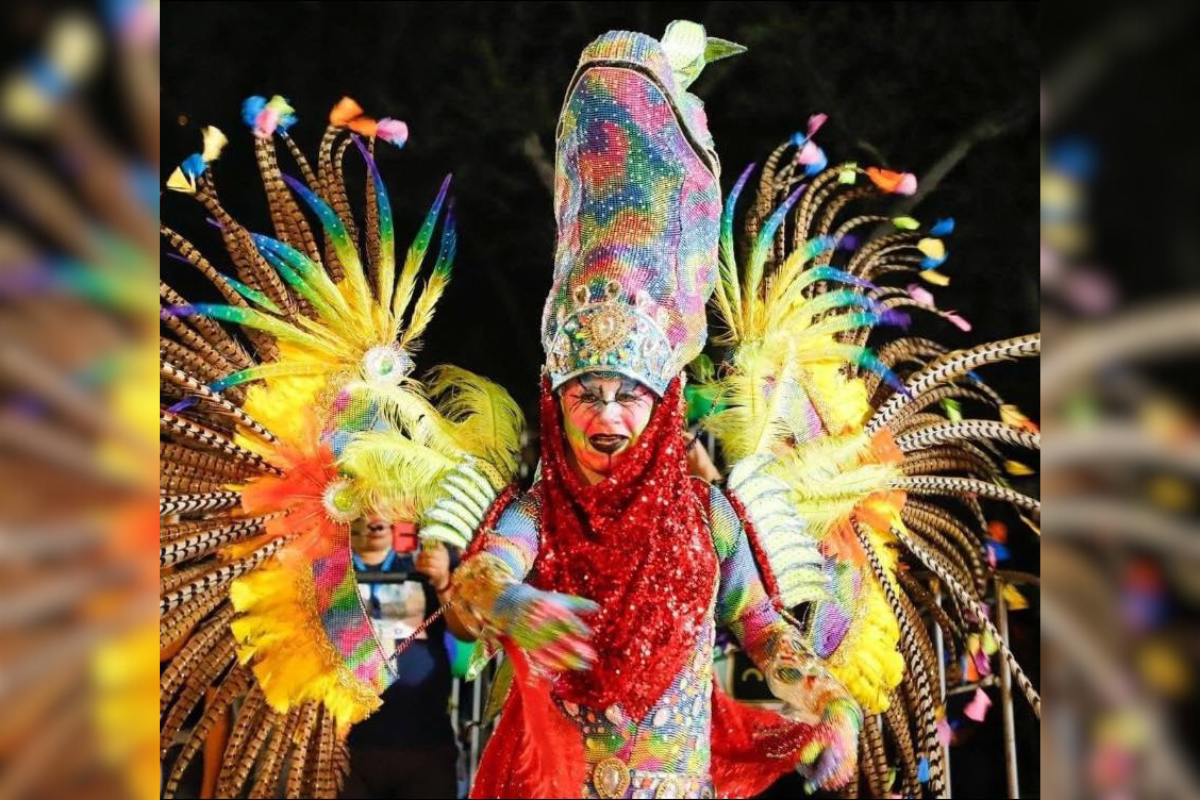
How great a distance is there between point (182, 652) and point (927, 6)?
2034mm

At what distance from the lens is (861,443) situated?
2.74 m

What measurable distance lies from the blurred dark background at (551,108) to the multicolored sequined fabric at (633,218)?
0.49 meters

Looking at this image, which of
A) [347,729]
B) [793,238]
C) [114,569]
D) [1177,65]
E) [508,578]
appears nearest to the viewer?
[1177,65]

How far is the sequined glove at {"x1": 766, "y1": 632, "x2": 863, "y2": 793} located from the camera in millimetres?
2355

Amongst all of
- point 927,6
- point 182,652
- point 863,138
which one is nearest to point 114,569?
point 182,652

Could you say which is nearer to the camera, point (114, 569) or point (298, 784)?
point (114, 569)

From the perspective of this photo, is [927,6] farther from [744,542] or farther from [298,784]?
[298,784]

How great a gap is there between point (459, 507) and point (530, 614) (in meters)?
0.35

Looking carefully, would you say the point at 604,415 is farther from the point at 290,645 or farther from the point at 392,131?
the point at 392,131

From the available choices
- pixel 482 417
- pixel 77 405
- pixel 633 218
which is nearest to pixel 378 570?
pixel 482 417

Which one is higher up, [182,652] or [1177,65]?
[1177,65]

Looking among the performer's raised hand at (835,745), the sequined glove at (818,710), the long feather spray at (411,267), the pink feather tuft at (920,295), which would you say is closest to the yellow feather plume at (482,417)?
the long feather spray at (411,267)

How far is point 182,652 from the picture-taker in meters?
2.66

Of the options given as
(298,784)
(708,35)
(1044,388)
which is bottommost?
(298,784)
